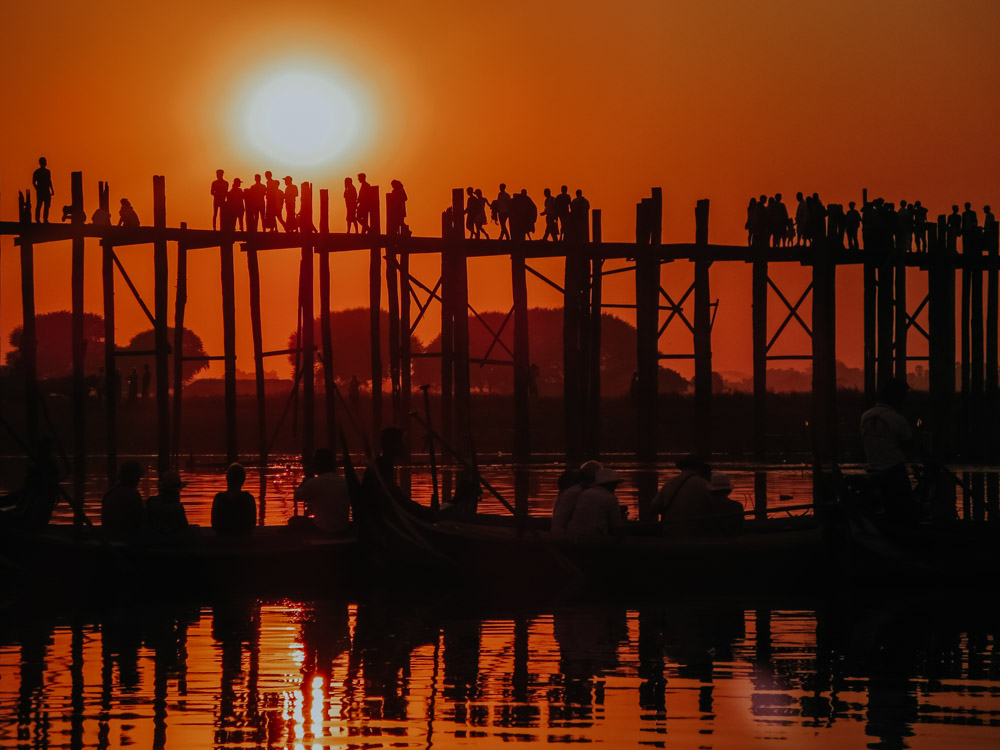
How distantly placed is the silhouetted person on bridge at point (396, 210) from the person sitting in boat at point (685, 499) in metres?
15.6

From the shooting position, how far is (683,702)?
11125mm

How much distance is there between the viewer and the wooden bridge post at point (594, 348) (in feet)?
107

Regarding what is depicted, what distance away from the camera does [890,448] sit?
15289 millimetres

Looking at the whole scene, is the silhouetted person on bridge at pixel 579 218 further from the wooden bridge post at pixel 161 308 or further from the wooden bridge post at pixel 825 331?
the wooden bridge post at pixel 161 308

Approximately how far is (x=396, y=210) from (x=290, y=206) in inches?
77.1

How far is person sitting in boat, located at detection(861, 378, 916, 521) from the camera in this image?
15133 millimetres

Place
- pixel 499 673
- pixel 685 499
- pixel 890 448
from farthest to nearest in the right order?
pixel 685 499, pixel 890 448, pixel 499 673

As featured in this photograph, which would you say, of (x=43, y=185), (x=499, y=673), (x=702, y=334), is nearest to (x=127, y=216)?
(x=43, y=185)

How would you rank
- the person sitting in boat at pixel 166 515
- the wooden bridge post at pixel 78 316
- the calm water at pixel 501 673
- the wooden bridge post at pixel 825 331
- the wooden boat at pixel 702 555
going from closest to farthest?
the calm water at pixel 501 673 < the wooden boat at pixel 702 555 < the person sitting in boat at pixel 166 515 < the wooden bridge post at pixel 78 316 < the wooden bridge post at pixel 825 331

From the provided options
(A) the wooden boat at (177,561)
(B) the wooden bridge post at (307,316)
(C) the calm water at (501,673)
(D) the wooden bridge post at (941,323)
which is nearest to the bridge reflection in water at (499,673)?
(C) the calm water at (501,673)

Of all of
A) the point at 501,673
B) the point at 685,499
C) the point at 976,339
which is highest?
the point at 976,339

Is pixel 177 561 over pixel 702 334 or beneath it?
beneath

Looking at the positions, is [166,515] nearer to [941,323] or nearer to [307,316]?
[307,316]

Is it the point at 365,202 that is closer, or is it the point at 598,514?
the point at 598,514
